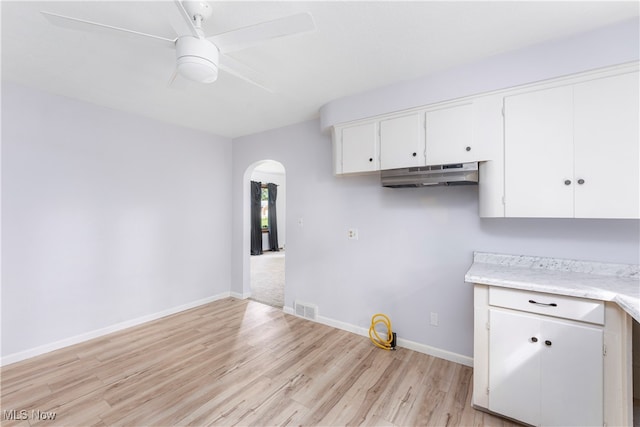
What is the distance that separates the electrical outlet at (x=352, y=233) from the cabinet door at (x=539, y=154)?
1.47 metres

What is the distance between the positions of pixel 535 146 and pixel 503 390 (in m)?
1.69

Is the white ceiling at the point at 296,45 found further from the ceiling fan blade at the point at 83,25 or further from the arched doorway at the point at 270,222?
the arched doorway at the point at 270,222

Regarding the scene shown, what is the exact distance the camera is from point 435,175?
222 centimetres

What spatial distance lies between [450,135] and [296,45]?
1.41 metres

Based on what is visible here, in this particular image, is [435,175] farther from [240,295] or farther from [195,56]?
[240,295]

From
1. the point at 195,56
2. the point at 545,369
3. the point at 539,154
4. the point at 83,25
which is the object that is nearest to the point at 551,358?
the point at 545,369

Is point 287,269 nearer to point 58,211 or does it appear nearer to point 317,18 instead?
point 58,211

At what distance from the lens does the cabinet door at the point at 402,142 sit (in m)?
2.39

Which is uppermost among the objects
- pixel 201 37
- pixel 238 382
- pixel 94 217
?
pixel 201 37

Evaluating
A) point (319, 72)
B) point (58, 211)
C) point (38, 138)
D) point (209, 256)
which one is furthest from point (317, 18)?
point (209, 256)

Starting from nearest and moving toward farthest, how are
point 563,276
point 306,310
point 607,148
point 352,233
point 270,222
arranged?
point 607,148 → point 563,276 → point 352,233 → point 306,310 → point 270,222

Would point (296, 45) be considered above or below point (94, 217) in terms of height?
above

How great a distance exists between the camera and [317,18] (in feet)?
5.46

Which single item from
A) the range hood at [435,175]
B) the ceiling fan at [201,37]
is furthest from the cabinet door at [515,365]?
the ceiling fan at [201,37]
